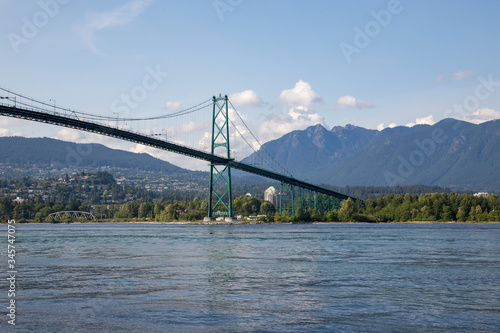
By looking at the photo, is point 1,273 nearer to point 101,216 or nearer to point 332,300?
point 332,300

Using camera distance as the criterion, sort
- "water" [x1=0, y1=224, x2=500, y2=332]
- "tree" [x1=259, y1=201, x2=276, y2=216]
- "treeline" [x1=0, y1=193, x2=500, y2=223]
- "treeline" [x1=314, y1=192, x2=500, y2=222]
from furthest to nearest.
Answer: "tree" [x1=259, y1=201, x2=276, y2=216] < "treeline" [x1=314, y1=192, x2=500, y2=222] < "treeline" [x1=0, y1=193, x2=500, y2=223] < "water" [x1=0, y1=224, x2=500, y2=332]

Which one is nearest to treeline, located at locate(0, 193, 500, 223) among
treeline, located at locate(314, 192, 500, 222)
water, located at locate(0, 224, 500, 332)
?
treeline, located at locate(314, 192, 500, 222)

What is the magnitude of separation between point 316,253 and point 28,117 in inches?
1318

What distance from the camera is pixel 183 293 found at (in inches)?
676

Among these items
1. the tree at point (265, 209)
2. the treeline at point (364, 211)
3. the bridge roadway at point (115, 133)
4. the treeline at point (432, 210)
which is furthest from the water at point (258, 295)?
the tree at point (265, 209)

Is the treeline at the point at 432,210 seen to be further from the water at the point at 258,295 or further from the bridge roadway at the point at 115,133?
the water at the point at 258,295

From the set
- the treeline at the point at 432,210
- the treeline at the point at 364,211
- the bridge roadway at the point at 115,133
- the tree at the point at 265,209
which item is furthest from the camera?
the tree at the point at 265,209

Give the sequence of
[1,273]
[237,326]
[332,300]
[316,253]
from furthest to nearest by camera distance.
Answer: [316,253] < [1,273] < [332,300] < [237,326]

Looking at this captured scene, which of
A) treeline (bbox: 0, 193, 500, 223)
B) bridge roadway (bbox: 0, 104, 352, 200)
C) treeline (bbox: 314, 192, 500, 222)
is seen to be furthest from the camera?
treeline (bbox: 314, 192, 500, 222)

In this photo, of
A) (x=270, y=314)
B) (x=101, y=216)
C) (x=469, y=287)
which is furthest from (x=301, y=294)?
(x=101, y=216)

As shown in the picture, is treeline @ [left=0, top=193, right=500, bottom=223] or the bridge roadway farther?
treeline @ [left=0, top=193, right=500, bottom=223]

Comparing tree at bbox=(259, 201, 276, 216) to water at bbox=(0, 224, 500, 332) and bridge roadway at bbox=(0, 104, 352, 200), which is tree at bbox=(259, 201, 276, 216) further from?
water at bbox=(0, 224, 500, 332)

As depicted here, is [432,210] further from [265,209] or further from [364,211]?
[265,209]

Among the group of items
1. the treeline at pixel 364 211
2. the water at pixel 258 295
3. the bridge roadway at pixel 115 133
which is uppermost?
the bridge roadway at pixel 115 133
